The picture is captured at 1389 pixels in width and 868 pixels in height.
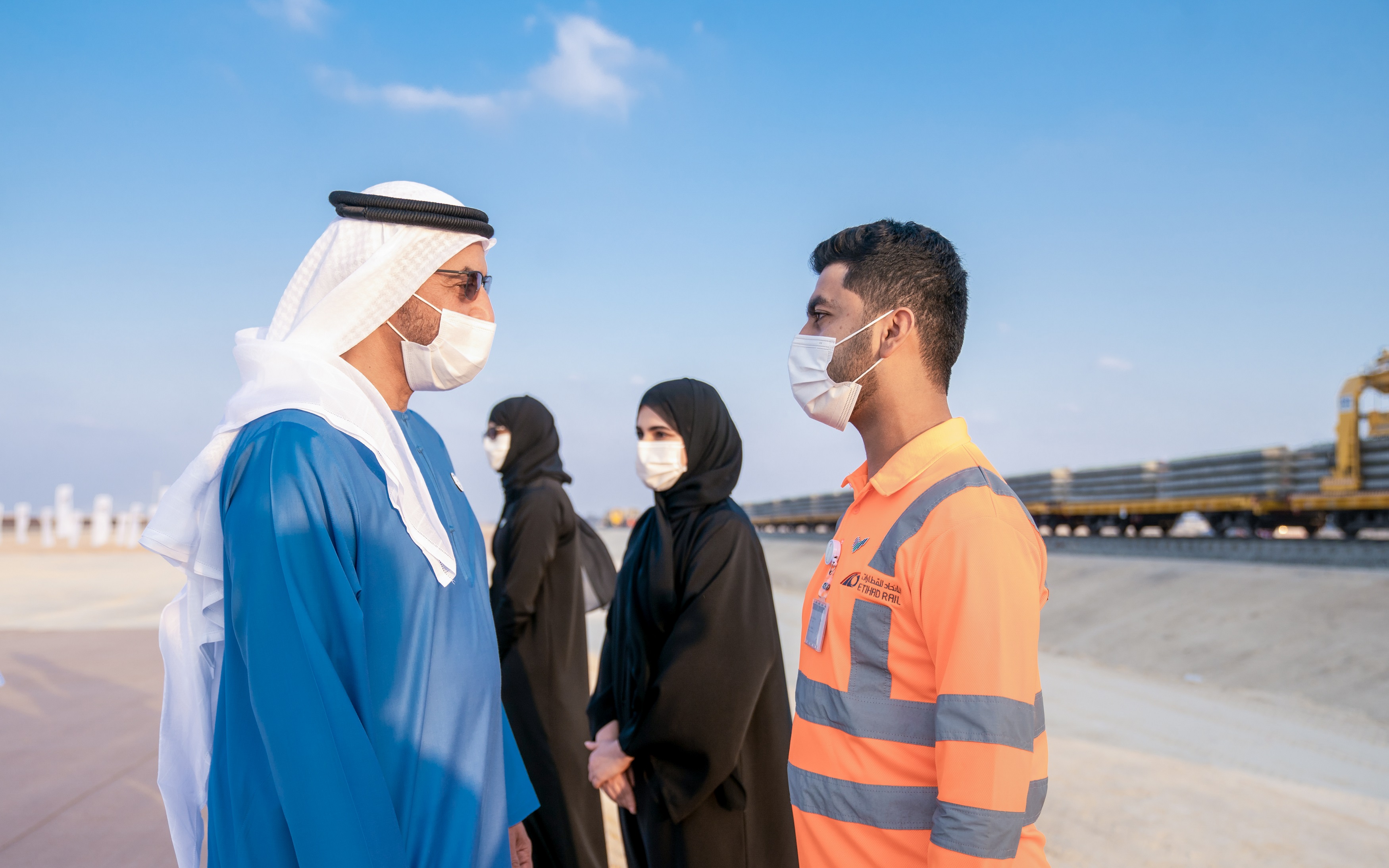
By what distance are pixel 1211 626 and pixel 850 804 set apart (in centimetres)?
1363

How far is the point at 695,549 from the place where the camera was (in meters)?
2.99

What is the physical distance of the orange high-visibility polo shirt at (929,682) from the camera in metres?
1.41

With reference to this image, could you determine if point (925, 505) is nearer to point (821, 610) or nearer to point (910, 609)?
point (910, 609)

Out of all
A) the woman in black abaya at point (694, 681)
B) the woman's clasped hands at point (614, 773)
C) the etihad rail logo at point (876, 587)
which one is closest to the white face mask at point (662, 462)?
the woman in black abaya at point (694, 681)

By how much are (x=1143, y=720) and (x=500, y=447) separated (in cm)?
714

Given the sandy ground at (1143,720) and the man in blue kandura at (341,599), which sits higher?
the man in blue kandura at (341,599)

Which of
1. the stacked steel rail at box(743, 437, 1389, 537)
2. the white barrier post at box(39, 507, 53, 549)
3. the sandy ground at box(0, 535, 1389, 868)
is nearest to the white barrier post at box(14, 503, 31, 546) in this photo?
the white barrier post at box(39, 507, 53, 549)

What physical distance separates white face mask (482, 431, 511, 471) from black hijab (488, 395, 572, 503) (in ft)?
0.05

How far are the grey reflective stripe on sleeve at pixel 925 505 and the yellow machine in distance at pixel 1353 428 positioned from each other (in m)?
21.8

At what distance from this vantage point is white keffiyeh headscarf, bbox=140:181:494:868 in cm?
161

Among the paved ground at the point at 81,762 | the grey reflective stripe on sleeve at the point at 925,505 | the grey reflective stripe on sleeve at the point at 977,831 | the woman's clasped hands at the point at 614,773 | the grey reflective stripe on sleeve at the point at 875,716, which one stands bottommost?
the paved ground at the point at 81,762

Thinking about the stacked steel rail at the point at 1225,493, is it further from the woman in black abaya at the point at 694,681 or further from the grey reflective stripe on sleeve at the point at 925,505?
the grey reflective stripe on sleeve at the point at 925,505

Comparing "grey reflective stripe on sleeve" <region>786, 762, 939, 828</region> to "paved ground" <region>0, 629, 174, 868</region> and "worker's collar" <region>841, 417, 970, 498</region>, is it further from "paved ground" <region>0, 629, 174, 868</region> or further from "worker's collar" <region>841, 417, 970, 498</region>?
"paved ground" <region>0, 629, 174, 868</region>

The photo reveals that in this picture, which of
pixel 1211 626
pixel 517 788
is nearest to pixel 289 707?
pixel 517 788
